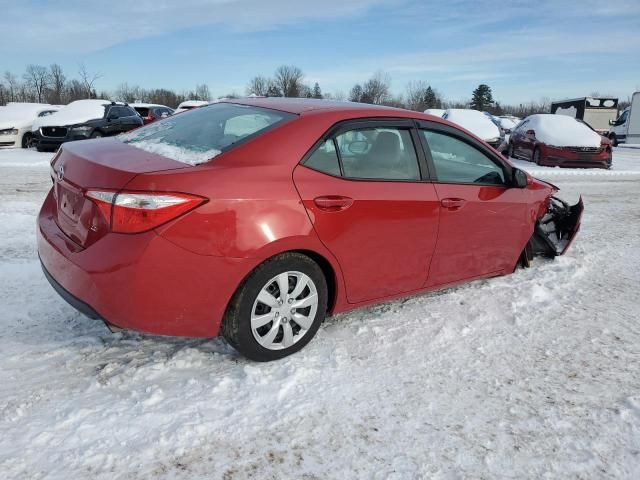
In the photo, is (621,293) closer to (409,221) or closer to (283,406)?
(409,221)

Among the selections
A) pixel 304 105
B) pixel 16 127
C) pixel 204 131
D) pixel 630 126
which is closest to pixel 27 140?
pixel 16 127

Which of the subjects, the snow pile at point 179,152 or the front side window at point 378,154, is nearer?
the snow pile at point 179,152

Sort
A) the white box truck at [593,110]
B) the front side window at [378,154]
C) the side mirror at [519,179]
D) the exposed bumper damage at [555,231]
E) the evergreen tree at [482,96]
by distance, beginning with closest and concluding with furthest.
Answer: the front side window at [378,154], the side mirror at [519,179], the exposed bumper damage at [555,231], the white box truck at [593,110], the evergreen tree at [482,96]

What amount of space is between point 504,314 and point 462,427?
1567 mm

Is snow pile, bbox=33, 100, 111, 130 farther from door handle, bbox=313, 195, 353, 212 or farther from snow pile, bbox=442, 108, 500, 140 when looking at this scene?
door handle, bbox=313, 195, 353, 212

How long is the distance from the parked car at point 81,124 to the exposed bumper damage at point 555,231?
12416mm

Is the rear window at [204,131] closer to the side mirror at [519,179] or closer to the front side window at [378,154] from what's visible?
the front side window at [378,154]

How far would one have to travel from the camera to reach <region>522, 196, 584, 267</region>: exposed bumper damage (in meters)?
5.02

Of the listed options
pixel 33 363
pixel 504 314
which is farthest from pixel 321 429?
pixel 504 314

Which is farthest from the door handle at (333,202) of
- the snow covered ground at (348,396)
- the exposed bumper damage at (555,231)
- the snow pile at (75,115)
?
the snow pile at (75,115)

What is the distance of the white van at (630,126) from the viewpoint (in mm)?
27672

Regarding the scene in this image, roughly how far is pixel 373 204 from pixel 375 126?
23.1 inches

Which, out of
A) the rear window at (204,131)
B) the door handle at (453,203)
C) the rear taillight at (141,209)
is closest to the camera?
the rear taillight at (141,209)

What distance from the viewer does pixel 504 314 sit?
155 inches
